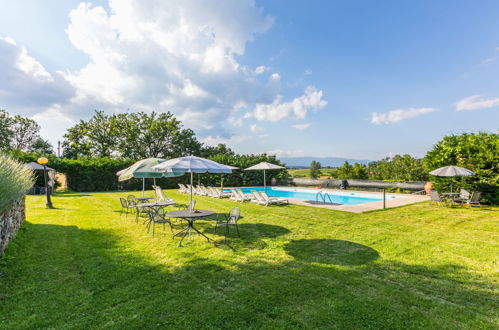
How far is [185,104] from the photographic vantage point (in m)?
23.7

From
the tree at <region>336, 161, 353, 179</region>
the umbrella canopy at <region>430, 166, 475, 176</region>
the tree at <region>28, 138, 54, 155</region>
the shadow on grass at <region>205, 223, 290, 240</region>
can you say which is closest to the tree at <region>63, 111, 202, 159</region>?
the tree at <region>28, 138, 54, 155</region>

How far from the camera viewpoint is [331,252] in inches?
207

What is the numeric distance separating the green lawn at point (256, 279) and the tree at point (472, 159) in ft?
17.0

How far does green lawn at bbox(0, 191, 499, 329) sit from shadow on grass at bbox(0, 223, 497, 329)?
0.06 feet

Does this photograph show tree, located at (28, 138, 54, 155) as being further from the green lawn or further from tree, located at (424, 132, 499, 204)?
tree, located at (424, 132, 499, 204)

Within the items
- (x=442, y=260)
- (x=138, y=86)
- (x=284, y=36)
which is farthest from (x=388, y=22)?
(x=138, y=86)

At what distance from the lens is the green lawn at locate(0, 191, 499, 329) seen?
2.91 meters

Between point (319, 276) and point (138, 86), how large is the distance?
17903 mm

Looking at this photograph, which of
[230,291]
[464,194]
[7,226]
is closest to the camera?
[230,291]

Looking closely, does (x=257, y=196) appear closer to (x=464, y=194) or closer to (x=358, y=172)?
(x=464, y=194)

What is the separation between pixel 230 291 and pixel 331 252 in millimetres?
2688

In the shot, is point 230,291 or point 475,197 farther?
point 475,197

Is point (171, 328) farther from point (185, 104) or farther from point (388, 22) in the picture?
point (185, 104)

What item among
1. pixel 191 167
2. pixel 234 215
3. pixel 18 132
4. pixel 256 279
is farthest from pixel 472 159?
pixel 18 132
